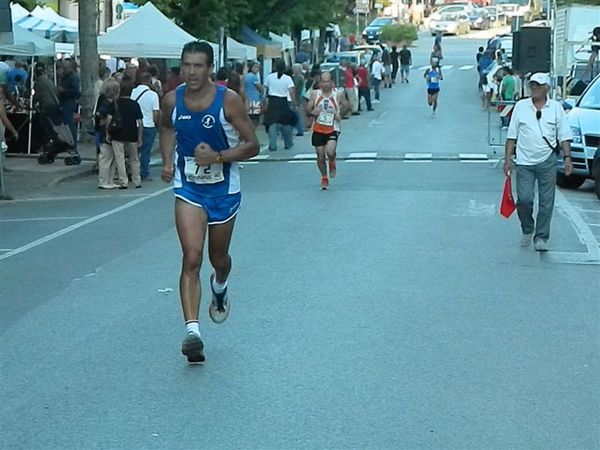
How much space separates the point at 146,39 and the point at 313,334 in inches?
710

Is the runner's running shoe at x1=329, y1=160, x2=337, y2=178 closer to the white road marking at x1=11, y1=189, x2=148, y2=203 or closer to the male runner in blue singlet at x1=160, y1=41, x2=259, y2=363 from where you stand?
the white road marking at x1=11, y1=189, x2=148, y2=203

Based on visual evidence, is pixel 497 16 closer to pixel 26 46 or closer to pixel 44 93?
pixel 26 46

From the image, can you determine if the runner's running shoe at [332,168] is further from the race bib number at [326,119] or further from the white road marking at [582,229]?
the white road marking at [582,229]

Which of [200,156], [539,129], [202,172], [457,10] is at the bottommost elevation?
[539,129]

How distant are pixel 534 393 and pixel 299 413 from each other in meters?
1.43

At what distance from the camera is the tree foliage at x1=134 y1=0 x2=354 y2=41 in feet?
108

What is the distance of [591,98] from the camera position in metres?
20.9

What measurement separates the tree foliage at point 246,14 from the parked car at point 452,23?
33818mm

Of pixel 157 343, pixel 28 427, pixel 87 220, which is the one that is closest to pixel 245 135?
pixel 157 343

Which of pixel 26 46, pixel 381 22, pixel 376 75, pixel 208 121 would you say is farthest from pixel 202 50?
pixel 381 22

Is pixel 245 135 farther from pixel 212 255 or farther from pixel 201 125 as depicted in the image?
pixel 212 255

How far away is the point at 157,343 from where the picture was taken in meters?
8.45

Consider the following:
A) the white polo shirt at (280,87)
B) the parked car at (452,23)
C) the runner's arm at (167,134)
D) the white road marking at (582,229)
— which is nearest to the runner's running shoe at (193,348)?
the runner's arm at (167,134)

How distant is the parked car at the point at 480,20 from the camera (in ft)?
268
